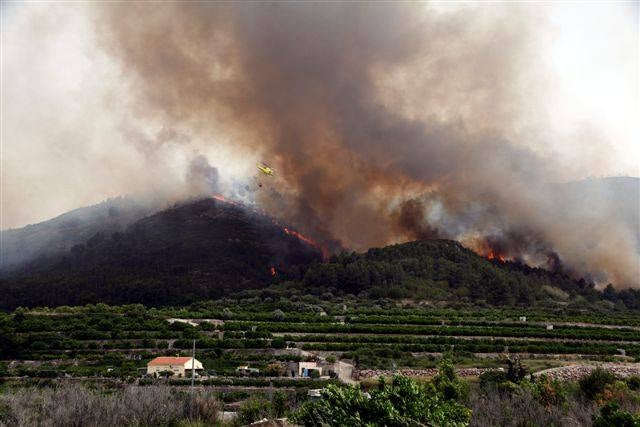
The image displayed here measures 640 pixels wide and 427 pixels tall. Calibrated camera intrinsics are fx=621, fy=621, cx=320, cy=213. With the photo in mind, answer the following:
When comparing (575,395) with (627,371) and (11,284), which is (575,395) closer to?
(627,371)

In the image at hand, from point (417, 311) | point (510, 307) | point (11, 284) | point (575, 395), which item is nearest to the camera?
point (575, 395)

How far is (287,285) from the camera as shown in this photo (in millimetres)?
94938

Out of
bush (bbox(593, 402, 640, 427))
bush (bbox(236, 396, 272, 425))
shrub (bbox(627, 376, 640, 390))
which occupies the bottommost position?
bush (bbox(236, 396, 272, 425))

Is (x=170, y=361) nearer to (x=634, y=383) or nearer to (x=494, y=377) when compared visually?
(x=494, y=377)

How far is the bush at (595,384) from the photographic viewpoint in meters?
34.5

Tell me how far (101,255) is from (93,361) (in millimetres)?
77815

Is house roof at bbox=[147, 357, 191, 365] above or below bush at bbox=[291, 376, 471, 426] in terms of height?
above

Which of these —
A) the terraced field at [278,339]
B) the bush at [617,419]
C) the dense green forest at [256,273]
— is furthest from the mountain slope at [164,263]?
the bush at [617,419]

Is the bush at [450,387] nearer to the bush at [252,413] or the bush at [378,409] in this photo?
the bush at [252,413]

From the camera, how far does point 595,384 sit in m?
35.3

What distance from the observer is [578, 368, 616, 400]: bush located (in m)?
34.5

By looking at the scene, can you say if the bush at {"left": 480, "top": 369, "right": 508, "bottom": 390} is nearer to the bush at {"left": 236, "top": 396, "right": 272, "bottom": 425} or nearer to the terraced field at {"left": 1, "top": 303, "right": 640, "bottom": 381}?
the terraced field at {"left": 1, "top": 303, "right": 640, "bottom": 381}

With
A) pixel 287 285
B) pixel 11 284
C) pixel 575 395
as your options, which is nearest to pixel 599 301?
pixel 287 285

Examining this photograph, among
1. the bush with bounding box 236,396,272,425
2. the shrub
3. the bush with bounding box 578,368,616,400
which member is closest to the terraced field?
the shrub
